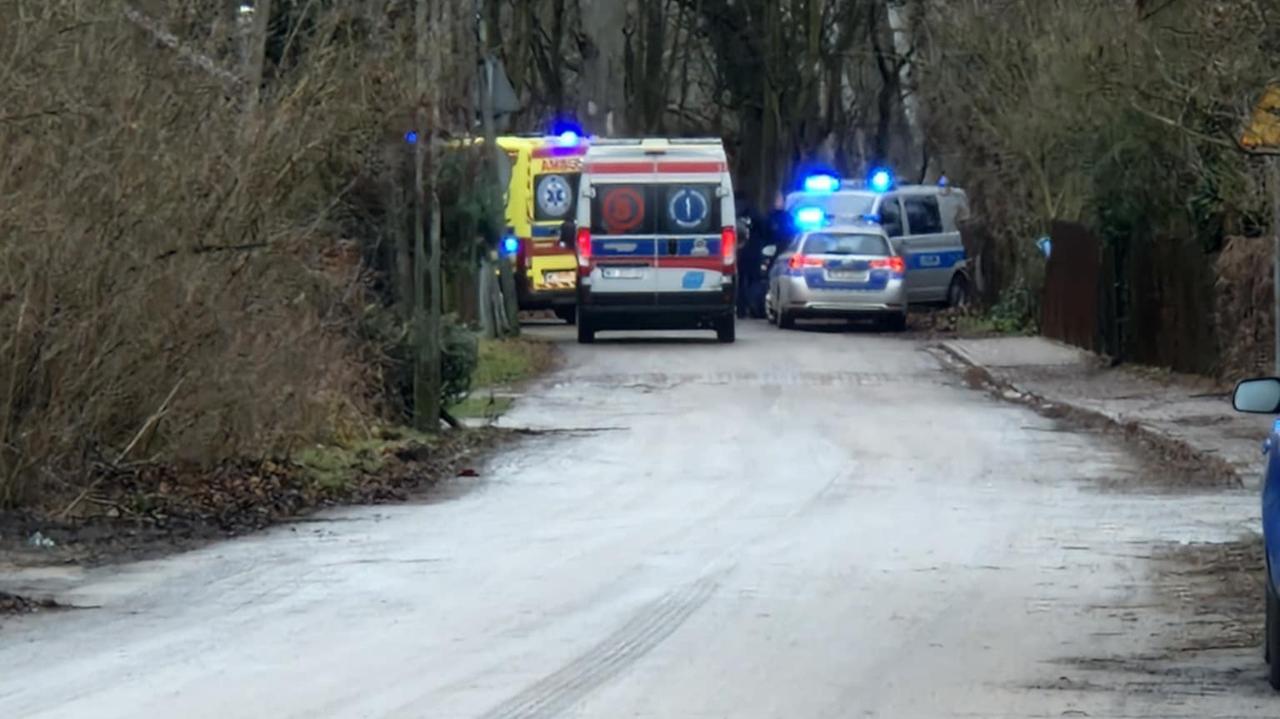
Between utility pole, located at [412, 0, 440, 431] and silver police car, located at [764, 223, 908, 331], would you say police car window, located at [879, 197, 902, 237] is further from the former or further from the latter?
utility pole, located at [412, 0, 440, 431]

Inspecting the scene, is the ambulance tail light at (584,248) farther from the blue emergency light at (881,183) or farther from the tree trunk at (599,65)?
the tree trunk at (599,65)

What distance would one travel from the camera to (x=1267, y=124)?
42.8 feet

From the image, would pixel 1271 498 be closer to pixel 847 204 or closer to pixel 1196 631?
pixel 1196 631

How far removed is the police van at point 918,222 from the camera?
41219mm

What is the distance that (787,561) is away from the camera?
13.0 m

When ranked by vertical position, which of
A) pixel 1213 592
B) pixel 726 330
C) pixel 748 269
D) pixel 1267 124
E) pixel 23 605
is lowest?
pixel 726 330

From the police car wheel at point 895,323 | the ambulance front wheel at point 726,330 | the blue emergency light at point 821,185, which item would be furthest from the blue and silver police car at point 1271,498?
the blue emergency light at point 821,185

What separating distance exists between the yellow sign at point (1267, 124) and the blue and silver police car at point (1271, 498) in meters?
3.96

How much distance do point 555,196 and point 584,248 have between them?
4572 millimetres

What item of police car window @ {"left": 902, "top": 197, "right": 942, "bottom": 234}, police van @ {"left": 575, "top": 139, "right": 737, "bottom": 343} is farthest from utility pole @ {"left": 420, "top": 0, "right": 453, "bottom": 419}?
police car window @ {"left": 902, "top": 197, "right": 942, "bottom": 234}

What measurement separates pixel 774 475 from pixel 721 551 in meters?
4.62

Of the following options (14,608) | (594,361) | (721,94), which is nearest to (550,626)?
(14,608)

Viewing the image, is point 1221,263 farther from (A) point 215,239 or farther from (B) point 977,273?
(B) point 977,273

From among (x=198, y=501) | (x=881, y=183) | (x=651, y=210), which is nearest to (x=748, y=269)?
(x=881, y=183)
